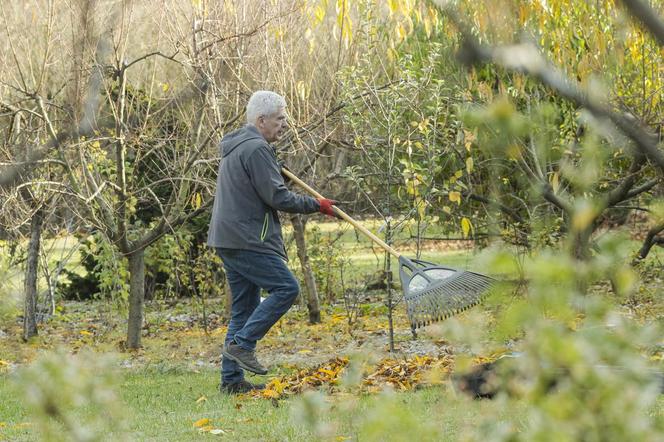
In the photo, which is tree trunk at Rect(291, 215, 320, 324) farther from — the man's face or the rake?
the man's face

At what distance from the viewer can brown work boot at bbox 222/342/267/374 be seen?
660 centimetres

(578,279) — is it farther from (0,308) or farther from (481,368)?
(481,368)

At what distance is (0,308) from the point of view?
3438 mm

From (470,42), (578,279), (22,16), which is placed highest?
(22,16)

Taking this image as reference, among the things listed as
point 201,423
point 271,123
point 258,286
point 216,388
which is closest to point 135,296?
point 216,388

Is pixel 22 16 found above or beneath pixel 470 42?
above

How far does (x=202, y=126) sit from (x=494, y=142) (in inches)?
302

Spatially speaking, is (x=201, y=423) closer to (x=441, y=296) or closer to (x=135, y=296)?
(x=441, y=296)

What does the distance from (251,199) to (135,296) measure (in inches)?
127

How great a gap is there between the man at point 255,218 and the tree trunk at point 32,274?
418 cm

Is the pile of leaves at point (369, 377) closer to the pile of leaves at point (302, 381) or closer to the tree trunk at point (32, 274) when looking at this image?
the pile of leaves at point (302, 381)

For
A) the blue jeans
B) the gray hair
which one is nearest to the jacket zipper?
the blue jeans

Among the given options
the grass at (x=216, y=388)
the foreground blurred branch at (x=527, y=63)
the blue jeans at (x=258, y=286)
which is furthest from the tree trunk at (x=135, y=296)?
the foreground blurred branch at (x=527, y=63)

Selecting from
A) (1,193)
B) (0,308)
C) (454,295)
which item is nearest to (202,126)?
(1,193)
